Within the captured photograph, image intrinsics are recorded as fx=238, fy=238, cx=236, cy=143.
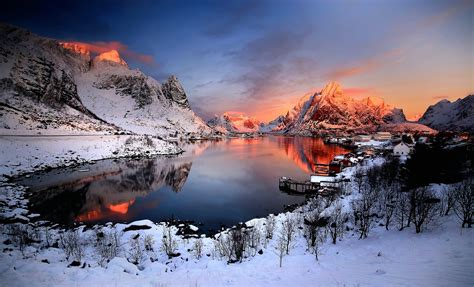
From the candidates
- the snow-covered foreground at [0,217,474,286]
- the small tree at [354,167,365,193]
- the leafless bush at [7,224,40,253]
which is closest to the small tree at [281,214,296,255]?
the snow-covered foreground at [0,217,474,286]

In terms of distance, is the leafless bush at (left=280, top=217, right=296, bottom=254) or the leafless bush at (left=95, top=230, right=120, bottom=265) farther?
the leafless bush at (left=280, top=217, right=296, bottom=254)

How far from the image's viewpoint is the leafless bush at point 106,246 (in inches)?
632

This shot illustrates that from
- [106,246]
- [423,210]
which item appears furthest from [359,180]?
[106,246]

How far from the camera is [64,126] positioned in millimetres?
81188

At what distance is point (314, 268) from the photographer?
42.4 ft

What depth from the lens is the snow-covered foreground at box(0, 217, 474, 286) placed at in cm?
1023

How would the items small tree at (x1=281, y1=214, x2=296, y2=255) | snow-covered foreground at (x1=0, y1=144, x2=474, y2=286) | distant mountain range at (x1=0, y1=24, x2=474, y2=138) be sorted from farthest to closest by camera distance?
distant mountain range at (x1=0, y1=24, x2=474, y2=138)
small tree at (x1=281, y1=214, x2=296, y2=255)
snow-covered foreground at (x1=0, y1=144, x2=474, y2=286)

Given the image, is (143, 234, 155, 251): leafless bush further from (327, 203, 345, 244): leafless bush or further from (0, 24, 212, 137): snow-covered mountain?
(0, 24, 212, 137): snow-covered mountain

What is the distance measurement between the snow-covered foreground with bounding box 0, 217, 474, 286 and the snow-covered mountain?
70501 millimetres

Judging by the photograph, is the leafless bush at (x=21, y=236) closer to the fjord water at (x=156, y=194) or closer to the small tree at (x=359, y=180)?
the fjord water at (x=156, y=194)

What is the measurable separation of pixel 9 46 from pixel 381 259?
6318 inches

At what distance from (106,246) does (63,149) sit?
57.2m

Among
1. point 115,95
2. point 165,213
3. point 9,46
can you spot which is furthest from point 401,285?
point 115,95

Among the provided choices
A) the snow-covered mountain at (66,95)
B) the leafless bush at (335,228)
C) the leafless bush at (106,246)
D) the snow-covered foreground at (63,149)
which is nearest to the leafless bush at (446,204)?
the leafless bush at (335,228)
